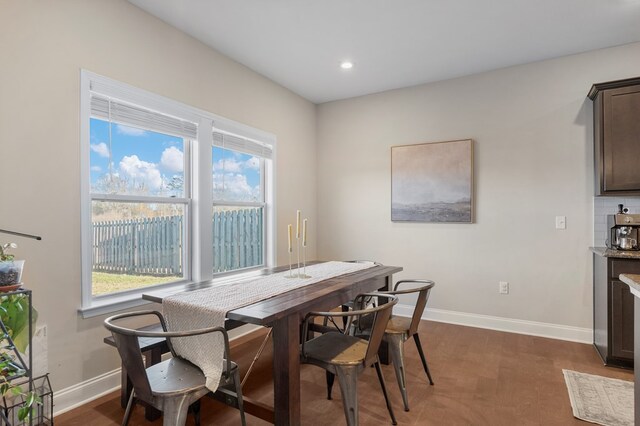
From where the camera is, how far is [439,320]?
404 centimetres

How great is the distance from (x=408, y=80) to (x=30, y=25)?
3.37m

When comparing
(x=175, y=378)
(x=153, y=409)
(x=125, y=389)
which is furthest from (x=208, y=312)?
(x=125, y=389)

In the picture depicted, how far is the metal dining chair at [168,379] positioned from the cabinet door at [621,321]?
292 cm

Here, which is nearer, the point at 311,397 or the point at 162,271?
the point at 311,397

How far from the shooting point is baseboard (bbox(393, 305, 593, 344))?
341cm

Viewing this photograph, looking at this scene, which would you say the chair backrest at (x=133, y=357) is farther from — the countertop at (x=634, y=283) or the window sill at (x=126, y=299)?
the countertop at (x=634, y=283)

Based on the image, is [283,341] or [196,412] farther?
[196,412]

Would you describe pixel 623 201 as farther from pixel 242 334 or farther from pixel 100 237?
pixel 100 237

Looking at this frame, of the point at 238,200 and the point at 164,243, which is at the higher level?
the point at 238,200

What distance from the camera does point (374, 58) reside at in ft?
11.5

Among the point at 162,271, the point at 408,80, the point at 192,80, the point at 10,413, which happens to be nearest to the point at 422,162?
the point at 408,80

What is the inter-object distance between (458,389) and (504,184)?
2217 millimetres

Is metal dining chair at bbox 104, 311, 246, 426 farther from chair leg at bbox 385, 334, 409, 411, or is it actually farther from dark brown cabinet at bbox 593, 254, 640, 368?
dark brown cabinet at bbox 593, 254, 640, 368

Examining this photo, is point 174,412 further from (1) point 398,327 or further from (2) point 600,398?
(2) point 600,398
